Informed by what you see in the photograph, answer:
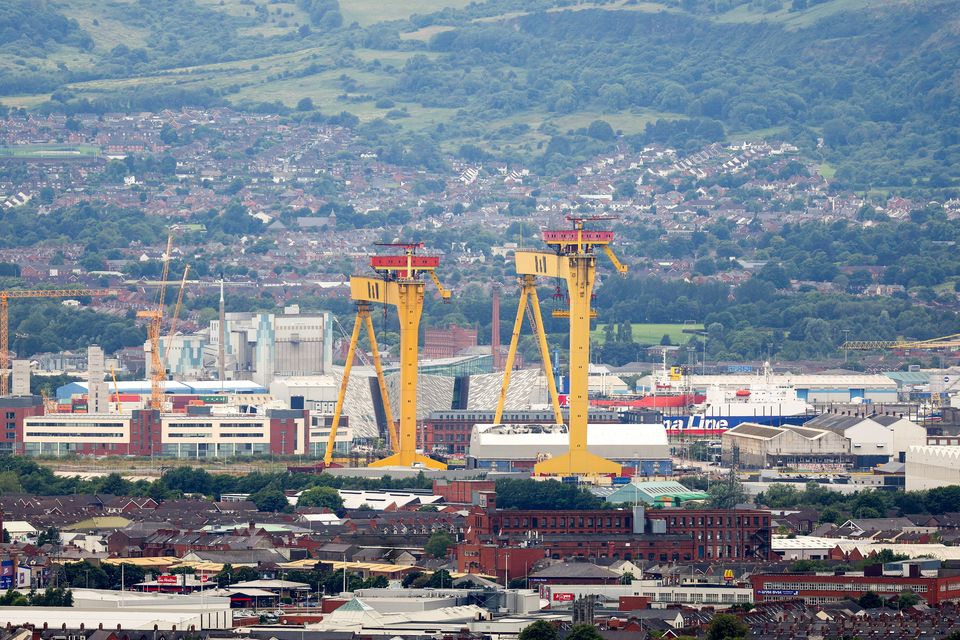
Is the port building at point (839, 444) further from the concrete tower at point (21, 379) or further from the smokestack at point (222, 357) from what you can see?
the smokestack at point (222, 357)

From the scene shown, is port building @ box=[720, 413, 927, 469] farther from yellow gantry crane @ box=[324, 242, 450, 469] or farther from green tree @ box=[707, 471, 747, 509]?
yellow gantry crane @ box=[324, 242, 450, 469]

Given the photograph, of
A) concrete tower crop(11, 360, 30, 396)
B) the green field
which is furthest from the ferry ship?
the green field

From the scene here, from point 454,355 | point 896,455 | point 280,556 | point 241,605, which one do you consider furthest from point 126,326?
point 241,605

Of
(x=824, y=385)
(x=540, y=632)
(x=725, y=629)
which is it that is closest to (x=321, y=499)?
(x=725, y=629)

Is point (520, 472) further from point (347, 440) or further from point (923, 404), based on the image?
point (923, 404)

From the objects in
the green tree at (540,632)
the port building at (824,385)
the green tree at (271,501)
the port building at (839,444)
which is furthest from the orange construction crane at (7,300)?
the green tree at (540,632)

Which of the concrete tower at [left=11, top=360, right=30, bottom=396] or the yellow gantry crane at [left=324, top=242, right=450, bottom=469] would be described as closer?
the yellow gantry crane at [left=324, top=242, right=450, bottom=469]
